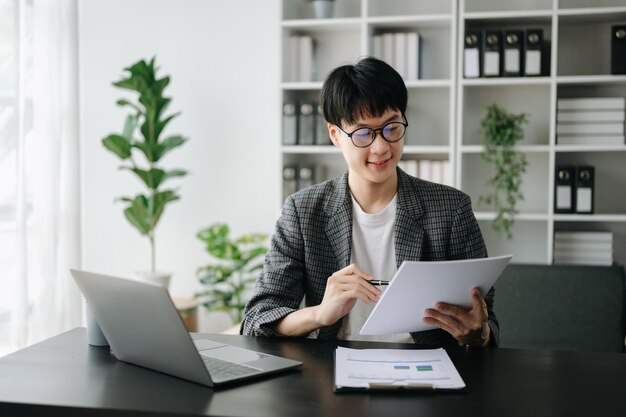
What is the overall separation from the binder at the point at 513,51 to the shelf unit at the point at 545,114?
56mm

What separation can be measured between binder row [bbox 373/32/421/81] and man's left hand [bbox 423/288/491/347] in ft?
7.81

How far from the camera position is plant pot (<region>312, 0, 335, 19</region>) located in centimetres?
381

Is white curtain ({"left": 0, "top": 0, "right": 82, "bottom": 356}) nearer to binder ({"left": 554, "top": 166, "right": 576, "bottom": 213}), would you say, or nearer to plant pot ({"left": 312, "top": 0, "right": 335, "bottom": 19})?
plant pot ({"left": 312, "top": 0, "right": 335, "bottom": 19})

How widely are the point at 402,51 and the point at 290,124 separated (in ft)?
2.25

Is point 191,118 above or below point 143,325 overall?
above

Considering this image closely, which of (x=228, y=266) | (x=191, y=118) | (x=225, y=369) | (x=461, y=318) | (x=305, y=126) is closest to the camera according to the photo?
(x=225, y=369)

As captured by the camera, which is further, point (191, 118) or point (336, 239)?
point (191, 118)

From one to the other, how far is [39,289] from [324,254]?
7.25ft

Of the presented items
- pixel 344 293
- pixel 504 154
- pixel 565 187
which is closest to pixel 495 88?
pixel 504 154

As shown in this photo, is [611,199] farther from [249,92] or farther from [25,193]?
[25,193]

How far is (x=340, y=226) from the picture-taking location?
190cm

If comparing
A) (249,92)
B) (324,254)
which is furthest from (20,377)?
(249,92)

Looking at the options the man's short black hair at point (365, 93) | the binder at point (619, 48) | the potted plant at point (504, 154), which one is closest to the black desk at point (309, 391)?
the man's short black hair at point (365, 93)

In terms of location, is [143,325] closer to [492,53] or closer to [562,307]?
Result: [562,307]
